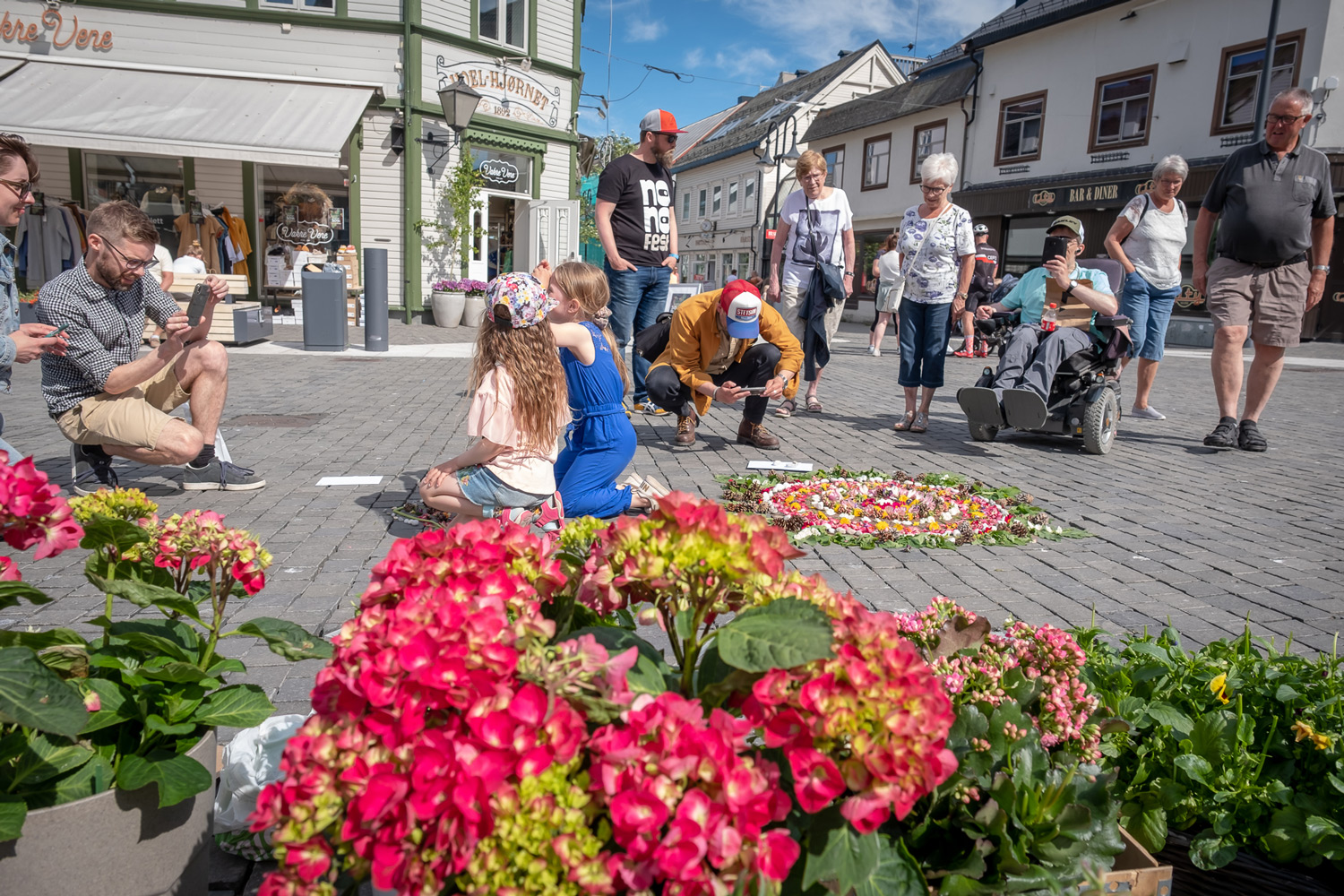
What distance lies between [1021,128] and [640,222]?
69.2ft

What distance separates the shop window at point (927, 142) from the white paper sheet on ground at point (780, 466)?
77.7 ft

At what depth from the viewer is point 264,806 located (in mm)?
931

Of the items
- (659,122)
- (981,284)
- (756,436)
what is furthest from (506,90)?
(756,436)

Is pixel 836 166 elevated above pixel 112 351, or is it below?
above

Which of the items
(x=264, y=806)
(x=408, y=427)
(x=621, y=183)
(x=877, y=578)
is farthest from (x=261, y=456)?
(x=264, y=806)

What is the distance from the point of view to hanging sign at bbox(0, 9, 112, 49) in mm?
16438

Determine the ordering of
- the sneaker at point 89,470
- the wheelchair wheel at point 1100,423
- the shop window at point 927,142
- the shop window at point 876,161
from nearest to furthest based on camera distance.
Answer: the sneaker at point 89,470 → the wheelchair wheel at point 1100,423 → the shop window at point 927,142 → the shop window at point 876,161

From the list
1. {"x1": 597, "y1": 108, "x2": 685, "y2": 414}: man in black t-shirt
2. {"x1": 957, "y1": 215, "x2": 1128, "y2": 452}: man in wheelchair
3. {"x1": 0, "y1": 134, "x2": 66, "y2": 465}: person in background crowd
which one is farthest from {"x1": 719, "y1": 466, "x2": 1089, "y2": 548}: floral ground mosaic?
{"x1": 0, "y1": 134, "x2": 66, "y2": 465}: person in background crowd

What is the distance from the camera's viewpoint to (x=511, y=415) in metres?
3.93

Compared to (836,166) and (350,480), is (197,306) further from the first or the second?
(836,166)

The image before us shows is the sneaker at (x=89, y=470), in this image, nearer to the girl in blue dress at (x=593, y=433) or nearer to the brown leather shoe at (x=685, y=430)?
the girl in blue dress at (x=593, y=433)

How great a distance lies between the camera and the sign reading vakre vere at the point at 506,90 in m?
17.9

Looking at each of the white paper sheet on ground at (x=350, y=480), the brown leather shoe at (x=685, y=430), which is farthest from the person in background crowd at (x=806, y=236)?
the white paper sheet on ground at (x=350, y=480)

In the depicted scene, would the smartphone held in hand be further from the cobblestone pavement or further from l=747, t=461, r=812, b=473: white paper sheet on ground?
l=747, t=461, r=812, b=473: white paper sheet on ground
